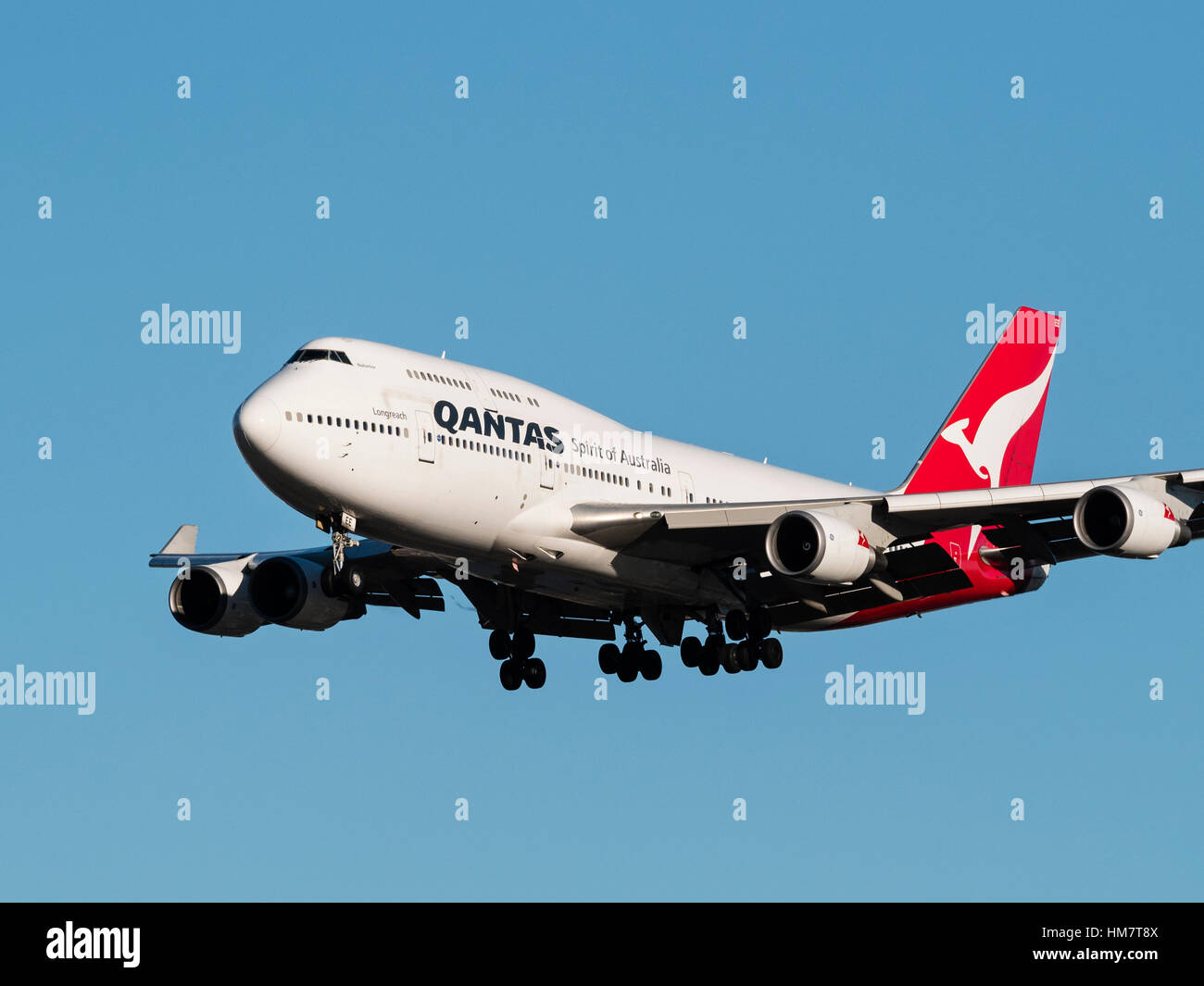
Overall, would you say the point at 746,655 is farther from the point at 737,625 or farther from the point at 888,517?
the point at 888,517

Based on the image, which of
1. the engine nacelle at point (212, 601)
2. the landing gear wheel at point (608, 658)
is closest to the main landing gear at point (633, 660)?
the landing gear wheel at point (608, 658)

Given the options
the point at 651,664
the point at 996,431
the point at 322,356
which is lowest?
the point at 651,664

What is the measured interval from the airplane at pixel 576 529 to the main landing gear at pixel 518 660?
50 millimetres

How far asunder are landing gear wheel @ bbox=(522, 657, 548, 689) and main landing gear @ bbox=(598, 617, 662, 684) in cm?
162

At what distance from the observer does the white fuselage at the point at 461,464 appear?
3466 centimetres

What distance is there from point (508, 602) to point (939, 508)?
11.0 metres

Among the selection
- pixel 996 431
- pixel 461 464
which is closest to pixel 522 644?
pixel 461 464

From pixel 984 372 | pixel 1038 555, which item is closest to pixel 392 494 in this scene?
pixel 1038 555

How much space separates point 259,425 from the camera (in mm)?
34125

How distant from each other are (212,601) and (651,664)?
35.7 feet

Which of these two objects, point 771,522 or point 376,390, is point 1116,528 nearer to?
point 771,522

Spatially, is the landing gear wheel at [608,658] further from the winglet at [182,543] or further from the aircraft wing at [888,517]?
the winglet at [182,543]

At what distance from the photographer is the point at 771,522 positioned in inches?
1528

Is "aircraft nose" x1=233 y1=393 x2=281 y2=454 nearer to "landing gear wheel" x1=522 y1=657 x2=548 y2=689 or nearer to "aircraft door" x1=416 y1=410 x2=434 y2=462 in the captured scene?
"aircraft door" x1=416 y1=410 x2=434 y2=462
